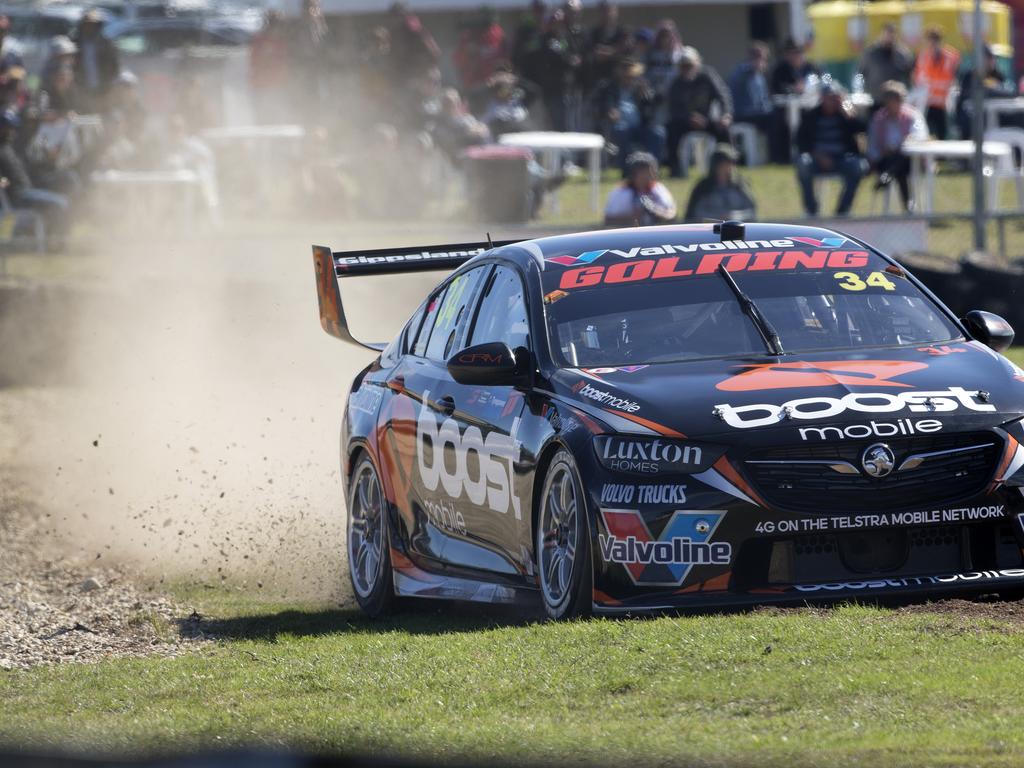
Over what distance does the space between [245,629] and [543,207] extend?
13.9 metres

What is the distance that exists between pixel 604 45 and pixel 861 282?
1715cm

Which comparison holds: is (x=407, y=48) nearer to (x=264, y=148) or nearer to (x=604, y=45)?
(x=264, y=148)

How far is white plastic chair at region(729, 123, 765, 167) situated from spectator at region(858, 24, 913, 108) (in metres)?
1.72

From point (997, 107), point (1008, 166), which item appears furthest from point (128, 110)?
point (997, 107)

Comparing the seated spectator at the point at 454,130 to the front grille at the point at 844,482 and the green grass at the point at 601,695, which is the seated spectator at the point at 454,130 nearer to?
the green grass at the point at 601,695

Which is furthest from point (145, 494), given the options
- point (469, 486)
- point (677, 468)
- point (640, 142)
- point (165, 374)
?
point (640, 142)

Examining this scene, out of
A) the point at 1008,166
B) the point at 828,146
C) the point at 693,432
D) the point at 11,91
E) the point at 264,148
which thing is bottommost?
the point at 1008,166

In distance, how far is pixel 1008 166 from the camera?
22.0m

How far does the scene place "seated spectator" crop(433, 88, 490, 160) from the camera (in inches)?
892

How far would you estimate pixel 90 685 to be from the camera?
21.5 feet

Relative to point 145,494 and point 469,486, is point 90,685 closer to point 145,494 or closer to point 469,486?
point 469,486

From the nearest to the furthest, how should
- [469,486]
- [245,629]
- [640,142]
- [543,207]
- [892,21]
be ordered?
[469,486] < [245,629] < [543,207] < [640,142] < [892,21]

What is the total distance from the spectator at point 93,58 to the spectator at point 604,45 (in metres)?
6.09

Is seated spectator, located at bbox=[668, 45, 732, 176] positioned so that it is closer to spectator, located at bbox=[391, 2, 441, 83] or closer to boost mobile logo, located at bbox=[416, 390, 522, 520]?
spectator, located at bbox=[391, 2, 441, 83]
